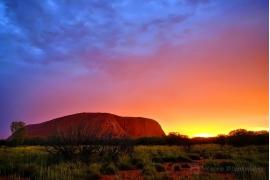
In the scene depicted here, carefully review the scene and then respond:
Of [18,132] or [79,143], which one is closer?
[79,143]

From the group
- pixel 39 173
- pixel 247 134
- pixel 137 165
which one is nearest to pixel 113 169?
pixel 137 165

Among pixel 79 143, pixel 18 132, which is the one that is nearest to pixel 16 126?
pixel 18 132

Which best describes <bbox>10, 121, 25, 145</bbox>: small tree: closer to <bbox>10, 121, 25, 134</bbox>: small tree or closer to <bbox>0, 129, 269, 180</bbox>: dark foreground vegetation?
<bbox>10, 121, 25, 134</bbox>: small tree

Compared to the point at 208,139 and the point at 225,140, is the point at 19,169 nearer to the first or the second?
the point at 225,140

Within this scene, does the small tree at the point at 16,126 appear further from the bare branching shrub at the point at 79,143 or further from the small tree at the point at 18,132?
the bare branching shrub at the point at 79,143

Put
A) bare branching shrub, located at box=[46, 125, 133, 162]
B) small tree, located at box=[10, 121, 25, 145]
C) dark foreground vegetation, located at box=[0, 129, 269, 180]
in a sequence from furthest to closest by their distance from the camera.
A: small tree, located at box=[10, 121, 25, 145]
bare branching shrub, located at box=[46, 125, 133, 162]
dark foreground vegetation, located at box=[0, 129, 269, 180]

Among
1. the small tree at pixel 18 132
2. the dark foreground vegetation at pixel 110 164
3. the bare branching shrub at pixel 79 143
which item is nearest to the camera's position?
the dark foreground vegetation at pixel 110 164

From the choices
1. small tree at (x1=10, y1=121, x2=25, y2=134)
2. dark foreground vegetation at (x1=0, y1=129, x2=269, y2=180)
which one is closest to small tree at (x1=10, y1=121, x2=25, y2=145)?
small tree at (x1=10, y1=121, x2=25, y2=134)

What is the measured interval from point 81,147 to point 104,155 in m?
1.50

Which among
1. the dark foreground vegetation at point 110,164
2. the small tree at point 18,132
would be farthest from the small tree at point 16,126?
the dark foreground vegetation at point 110,164

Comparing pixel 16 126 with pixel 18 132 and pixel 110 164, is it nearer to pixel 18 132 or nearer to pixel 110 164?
pixel 18 132

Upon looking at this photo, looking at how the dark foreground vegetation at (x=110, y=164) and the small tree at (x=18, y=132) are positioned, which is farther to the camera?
the small tree at (x=18, y=132)

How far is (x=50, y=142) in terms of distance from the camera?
18.2 m

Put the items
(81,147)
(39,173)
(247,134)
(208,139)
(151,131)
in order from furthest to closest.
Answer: (151,131), (208,139), (247,134), (81,147), (39,173)
